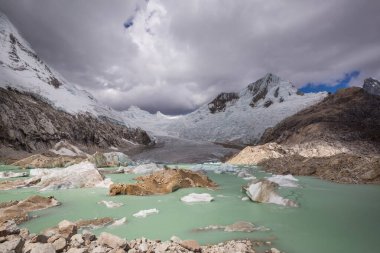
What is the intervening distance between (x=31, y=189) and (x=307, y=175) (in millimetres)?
18122

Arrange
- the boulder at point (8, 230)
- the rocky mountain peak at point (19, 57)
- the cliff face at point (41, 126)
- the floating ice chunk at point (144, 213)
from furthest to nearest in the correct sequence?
the rocky mountain peak at point (19, 57) < the cliff face at point (41, 126) < the floating ice chunk at point (144, 213) < the boulder at point (8, 230)

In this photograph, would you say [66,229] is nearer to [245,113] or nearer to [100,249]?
[100,249]

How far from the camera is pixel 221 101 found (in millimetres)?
181125

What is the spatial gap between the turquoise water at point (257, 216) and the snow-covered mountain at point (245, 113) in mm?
92800

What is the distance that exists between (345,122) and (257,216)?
149ft

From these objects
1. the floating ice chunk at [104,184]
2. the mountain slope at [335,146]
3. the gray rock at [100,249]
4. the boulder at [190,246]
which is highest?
the mountain slope at [335,146]

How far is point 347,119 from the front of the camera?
2026 inches

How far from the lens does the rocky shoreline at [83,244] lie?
18.1 ft

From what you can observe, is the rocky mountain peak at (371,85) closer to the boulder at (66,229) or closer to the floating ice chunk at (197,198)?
the floating ice chunk at (197,198)

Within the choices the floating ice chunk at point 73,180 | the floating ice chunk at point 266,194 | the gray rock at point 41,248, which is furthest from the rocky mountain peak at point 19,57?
the gray rock at point 41,248

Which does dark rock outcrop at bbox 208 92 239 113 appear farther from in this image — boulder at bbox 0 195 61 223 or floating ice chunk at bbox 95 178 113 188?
boulder at bbox 0 195 61 223

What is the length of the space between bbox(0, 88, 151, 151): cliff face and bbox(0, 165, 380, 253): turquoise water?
48.3m

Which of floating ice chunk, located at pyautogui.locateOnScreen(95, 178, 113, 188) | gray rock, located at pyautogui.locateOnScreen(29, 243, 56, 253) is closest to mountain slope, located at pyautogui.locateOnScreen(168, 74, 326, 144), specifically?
floating ice chunk, located at pyautogui.locateOnScreen(95, 178, 113, 188)

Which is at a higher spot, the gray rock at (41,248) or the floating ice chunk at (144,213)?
the gray rock at (41,248)
